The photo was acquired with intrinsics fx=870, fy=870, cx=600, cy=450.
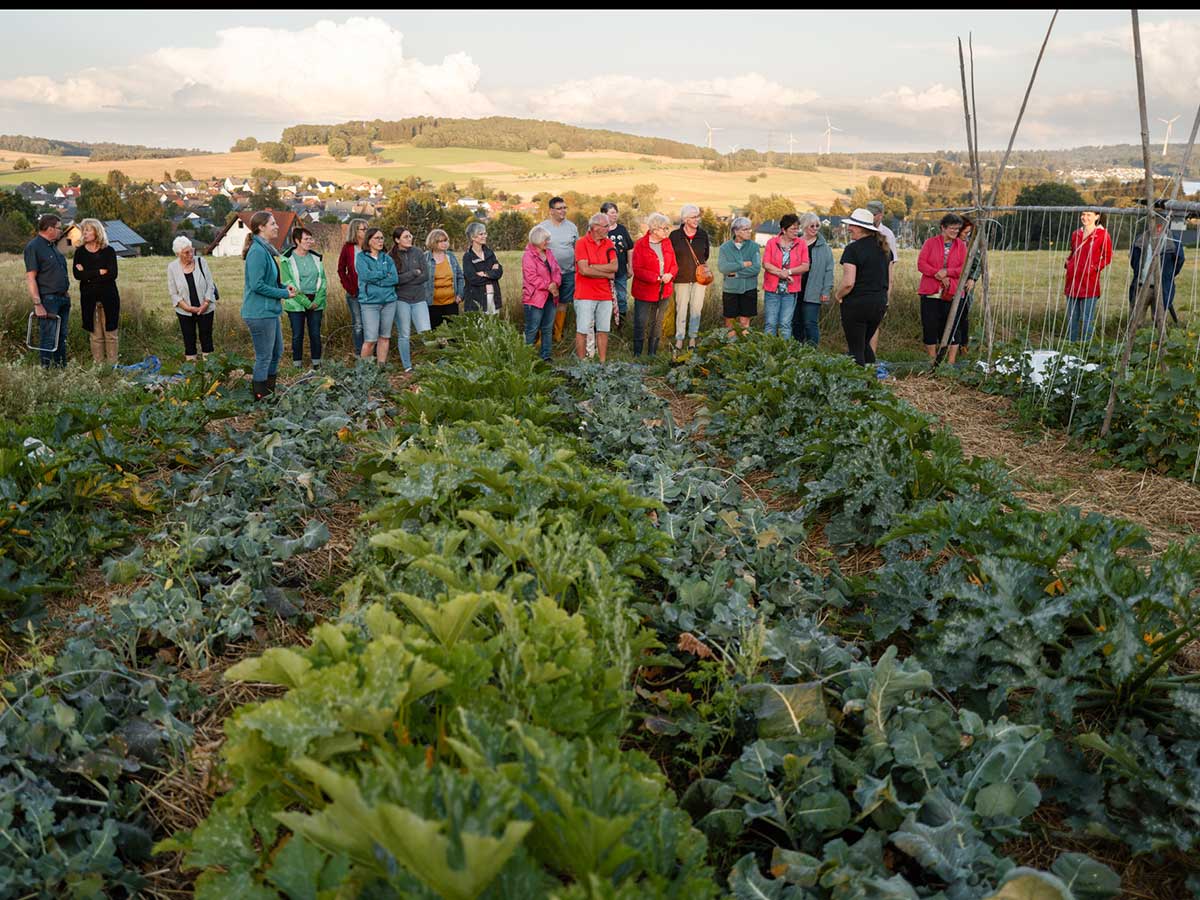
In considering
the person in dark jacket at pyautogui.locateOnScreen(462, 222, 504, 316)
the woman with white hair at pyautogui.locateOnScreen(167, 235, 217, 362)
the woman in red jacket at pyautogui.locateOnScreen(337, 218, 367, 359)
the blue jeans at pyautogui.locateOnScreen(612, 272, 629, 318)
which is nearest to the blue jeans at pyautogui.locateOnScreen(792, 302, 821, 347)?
the blue jeans at pyautogui.locateOnScreen(612, 272, 629, 318)

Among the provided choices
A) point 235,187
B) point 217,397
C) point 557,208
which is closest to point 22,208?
point 235,187

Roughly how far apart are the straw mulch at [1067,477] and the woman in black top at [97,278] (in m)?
9.46

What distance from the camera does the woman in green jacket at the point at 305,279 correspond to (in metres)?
9.71

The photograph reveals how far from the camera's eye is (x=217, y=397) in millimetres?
6676

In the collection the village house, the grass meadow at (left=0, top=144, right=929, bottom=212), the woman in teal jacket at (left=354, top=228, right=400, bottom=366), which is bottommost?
the woman in teal jacket at (left=354, top=228, right=400, bottom=366)

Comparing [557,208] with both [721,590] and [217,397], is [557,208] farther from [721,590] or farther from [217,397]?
[721,590]

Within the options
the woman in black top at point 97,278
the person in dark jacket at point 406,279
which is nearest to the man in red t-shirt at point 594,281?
the person in dark jacket at point 406,279

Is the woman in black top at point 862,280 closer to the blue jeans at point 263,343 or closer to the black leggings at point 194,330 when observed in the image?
the blue jeans at point 263,343

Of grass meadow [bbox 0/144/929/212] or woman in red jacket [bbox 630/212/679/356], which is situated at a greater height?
grass meadow [bbox 0/144/929/212]

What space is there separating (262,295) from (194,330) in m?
2.64

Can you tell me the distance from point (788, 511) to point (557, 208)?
6.64 metres

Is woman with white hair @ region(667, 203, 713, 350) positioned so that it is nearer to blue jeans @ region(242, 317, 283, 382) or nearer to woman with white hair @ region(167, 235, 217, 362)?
blue jeans @ region(242, 317, 283, 382)

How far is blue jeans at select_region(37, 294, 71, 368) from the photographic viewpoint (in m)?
10.2

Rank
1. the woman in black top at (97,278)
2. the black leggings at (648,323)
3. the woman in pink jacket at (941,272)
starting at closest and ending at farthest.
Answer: the woman in black top at (97,278) < the woman in pink jacket at (941,272) < the black leggings at (648,323)
